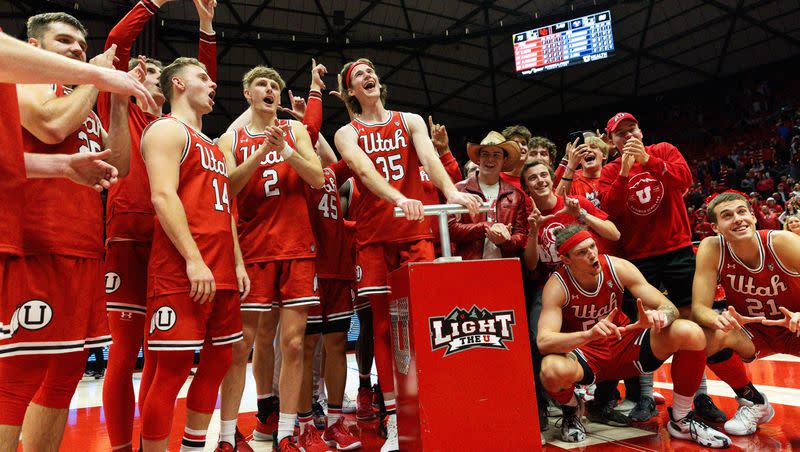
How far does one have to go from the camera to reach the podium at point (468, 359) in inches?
93.3

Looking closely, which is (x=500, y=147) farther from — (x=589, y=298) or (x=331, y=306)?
(x=331, y=306)

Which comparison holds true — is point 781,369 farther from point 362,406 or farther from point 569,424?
point 362,406

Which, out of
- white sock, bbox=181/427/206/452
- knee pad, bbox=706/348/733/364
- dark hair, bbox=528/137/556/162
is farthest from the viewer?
dark hair, bbox=528/137/556/162

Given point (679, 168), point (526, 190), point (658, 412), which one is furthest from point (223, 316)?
point (679, 168)

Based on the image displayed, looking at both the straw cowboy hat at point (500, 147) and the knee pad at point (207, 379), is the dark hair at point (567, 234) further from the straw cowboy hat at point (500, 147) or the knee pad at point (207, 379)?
the knee pad at point (207, 379)

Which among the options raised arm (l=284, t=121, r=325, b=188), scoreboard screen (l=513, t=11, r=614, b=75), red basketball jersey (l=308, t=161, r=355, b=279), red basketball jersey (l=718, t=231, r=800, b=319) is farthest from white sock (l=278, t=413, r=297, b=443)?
scoreboard screen (l=513, t=11, r=614, b=75)

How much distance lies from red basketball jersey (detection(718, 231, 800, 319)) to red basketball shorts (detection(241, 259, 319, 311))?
2.39 metres

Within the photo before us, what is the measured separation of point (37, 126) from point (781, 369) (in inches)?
220

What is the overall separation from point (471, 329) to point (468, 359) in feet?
0.43

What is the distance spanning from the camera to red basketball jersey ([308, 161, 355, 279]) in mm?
3768

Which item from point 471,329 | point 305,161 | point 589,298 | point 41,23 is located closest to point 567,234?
point 589,298

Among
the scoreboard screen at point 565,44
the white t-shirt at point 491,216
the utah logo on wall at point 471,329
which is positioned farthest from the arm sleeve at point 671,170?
the scoreboard screen at point 565,44

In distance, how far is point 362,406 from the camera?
4.08 m

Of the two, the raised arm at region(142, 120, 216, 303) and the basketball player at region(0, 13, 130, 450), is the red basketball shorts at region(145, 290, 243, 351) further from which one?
the basketball player at region(0, 13, 130, 450)
